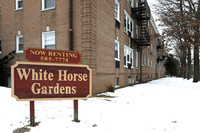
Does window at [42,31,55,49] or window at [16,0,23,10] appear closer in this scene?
window at [42,31,55,49]

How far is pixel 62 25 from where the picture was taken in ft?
33.4

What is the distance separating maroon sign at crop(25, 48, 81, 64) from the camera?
4121 millimetres

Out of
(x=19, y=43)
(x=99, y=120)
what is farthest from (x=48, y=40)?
(x=99, y=120)

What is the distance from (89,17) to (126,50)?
7.61 m

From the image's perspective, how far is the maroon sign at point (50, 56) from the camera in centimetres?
412

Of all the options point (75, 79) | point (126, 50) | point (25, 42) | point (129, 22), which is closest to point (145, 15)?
point (129, 22)

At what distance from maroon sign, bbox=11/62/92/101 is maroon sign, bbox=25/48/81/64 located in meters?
0.14

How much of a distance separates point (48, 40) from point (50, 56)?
7205mm

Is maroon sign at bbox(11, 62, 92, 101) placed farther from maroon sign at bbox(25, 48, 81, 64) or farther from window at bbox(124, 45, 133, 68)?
window at bbox(124, 45, 133, 68)

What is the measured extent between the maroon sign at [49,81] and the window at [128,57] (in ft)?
37.5

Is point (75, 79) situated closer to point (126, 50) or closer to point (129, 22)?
point (126, 50)

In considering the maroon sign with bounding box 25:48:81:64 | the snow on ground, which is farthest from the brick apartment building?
the maroon sign with bounding box 25:48:81:64

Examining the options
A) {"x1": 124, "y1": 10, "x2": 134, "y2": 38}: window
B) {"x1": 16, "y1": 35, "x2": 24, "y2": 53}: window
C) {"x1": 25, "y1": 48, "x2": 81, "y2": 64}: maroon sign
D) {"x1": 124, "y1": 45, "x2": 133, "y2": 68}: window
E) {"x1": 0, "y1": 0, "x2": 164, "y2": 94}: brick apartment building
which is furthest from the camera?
{"x1": 124, "y1": 10, "x2": 134, "y2": 38}: window

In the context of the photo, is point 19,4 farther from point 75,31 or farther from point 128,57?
point 128,57
